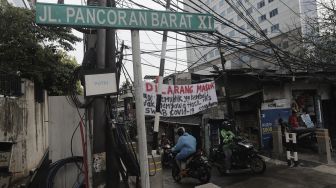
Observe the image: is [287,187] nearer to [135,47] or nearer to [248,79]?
[135,47]

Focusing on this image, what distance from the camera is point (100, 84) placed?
15.3 feet

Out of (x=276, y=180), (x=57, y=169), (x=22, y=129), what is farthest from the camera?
(x=22, y=129)

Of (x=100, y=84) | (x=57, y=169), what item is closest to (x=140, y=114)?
(x=100, y=84)

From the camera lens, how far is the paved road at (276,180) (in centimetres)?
884

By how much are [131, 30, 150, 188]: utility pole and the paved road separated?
5523 mm

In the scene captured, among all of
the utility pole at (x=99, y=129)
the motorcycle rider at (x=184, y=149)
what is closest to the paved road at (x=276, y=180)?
the motorcycle rider at (x=184, y=149)

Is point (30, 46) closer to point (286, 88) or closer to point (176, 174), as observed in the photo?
point (176, 174)

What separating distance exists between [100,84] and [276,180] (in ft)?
21.2

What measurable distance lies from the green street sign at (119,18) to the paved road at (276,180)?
5.84m

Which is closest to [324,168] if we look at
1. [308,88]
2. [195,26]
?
[308,88]

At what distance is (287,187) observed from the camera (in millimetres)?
8539

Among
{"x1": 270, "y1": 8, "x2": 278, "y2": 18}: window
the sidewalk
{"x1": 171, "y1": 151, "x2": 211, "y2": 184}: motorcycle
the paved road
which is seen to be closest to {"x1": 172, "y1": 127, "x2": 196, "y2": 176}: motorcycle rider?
{"x1": 171, "y1": 151, "x2": 211, "y2": 184}: motorcycle

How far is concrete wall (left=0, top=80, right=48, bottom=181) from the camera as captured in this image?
1055cm

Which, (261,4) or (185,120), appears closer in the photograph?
(185,120)
